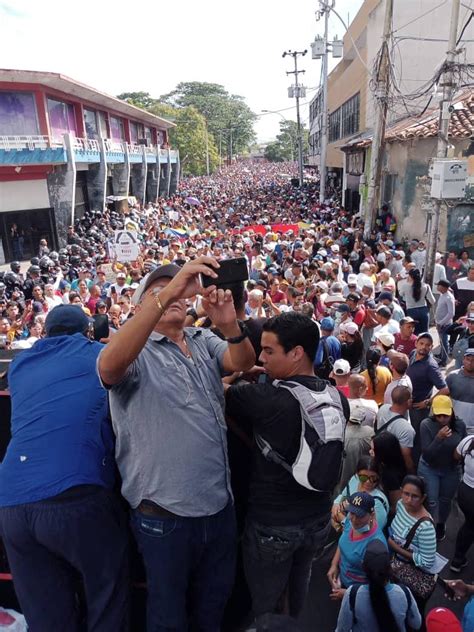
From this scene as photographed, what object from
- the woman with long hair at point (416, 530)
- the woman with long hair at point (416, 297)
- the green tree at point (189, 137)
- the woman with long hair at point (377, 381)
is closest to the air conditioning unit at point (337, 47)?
the woman with long hair at point (416, 297)

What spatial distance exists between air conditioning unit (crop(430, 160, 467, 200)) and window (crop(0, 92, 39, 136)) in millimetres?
17322

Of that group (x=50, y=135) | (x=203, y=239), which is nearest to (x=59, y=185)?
(x=50, y=135)

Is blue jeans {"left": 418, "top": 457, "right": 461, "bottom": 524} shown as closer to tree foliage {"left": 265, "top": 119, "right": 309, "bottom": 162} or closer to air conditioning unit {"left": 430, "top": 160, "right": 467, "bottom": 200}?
air conditioning unit {"left": 430, "top": 160, "right": 467, "bottom": 200}

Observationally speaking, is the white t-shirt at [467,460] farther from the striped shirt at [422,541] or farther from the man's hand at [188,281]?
the man's hand at [188,281]

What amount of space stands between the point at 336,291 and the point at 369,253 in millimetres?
3368

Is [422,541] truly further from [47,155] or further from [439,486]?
[47,155]

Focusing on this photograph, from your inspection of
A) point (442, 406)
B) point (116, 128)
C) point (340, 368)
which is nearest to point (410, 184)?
point (340, 368)

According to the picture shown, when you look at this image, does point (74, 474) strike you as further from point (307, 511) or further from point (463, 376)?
point (463, 376)

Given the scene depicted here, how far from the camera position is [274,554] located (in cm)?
187

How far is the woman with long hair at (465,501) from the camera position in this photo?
361cm

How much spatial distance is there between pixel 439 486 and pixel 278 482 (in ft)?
8.79

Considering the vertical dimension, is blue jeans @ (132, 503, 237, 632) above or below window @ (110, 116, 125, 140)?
below

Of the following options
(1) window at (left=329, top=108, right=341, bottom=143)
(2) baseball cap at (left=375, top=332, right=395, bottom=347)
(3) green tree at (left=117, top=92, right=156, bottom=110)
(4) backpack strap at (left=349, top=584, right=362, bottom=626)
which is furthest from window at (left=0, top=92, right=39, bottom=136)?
(3) green tree at (left=117, top=92, right=156, bottom=110)

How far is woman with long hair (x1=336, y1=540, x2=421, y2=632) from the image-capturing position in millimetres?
2514
